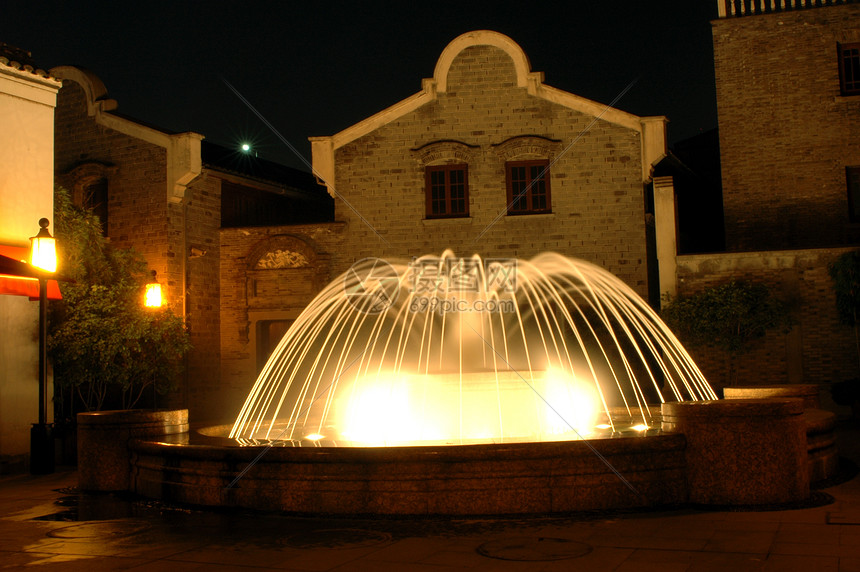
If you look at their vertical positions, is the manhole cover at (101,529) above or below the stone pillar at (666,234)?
below

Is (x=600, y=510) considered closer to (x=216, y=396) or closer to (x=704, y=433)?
(x=704, y=433)

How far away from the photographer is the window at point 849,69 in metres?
24.5

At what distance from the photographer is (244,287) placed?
2512cm

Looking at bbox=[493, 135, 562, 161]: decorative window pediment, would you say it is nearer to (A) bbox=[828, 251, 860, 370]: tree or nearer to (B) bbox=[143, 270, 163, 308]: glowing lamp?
(A) bbox=[828, 251, 860, 370]: tree

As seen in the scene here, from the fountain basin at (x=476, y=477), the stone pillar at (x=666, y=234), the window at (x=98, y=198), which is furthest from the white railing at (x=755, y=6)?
the fountain basin at (x=476, y=477)

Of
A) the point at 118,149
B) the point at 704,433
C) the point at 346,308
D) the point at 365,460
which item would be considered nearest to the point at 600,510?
the point at 704,433

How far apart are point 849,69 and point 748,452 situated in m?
20.2

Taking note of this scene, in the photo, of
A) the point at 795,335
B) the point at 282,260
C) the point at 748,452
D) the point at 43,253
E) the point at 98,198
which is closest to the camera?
the point at 748,452

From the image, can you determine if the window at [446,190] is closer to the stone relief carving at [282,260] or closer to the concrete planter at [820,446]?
the stone relief carving at [282,260]

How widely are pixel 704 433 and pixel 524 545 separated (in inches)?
96.6

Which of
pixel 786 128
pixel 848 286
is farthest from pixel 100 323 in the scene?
pixel 786 128

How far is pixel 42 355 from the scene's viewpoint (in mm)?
12891

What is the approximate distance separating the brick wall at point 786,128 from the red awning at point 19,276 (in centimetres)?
1903

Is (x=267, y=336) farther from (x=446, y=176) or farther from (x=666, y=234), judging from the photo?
(x=666, y=234)
